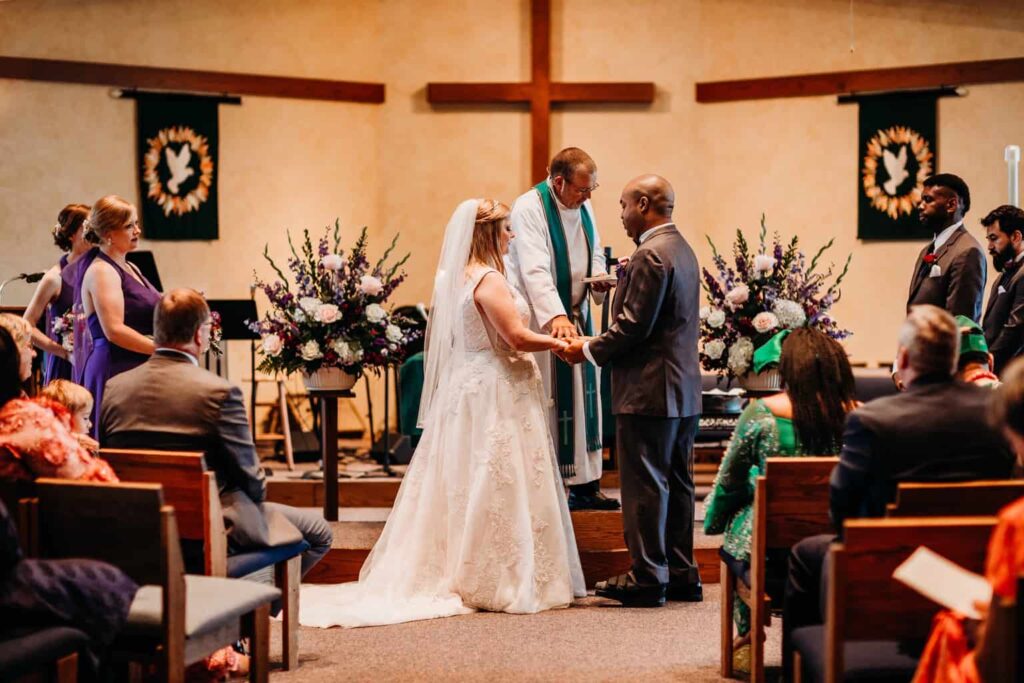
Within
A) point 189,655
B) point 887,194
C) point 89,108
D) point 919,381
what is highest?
point 89,108

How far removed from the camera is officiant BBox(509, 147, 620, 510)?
5.55 m

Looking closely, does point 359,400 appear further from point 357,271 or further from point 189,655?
point 189,655

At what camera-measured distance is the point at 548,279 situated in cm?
556

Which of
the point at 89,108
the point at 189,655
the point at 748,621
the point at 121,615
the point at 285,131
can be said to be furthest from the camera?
the point at 285,131

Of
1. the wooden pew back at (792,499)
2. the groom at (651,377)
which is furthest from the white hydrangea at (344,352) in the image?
the wooden pew back at (792,499)

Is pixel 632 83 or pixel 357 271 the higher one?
pixel 632 83

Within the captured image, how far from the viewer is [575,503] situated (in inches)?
227

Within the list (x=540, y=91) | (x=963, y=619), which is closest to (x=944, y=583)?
(x=963, y=619)

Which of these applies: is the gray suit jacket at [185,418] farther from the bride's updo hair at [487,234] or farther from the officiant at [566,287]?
the officiant at [566,287]

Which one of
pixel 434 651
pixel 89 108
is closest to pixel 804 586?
pixel 434 651

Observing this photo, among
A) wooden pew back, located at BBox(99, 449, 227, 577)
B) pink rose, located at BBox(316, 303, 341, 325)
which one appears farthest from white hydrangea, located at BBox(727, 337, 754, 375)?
wooden pew back, located at BBox(99, 449, 227, 577)

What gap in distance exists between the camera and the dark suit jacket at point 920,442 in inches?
110

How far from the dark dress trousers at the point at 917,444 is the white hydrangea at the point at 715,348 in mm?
3363

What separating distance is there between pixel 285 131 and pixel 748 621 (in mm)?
7121
